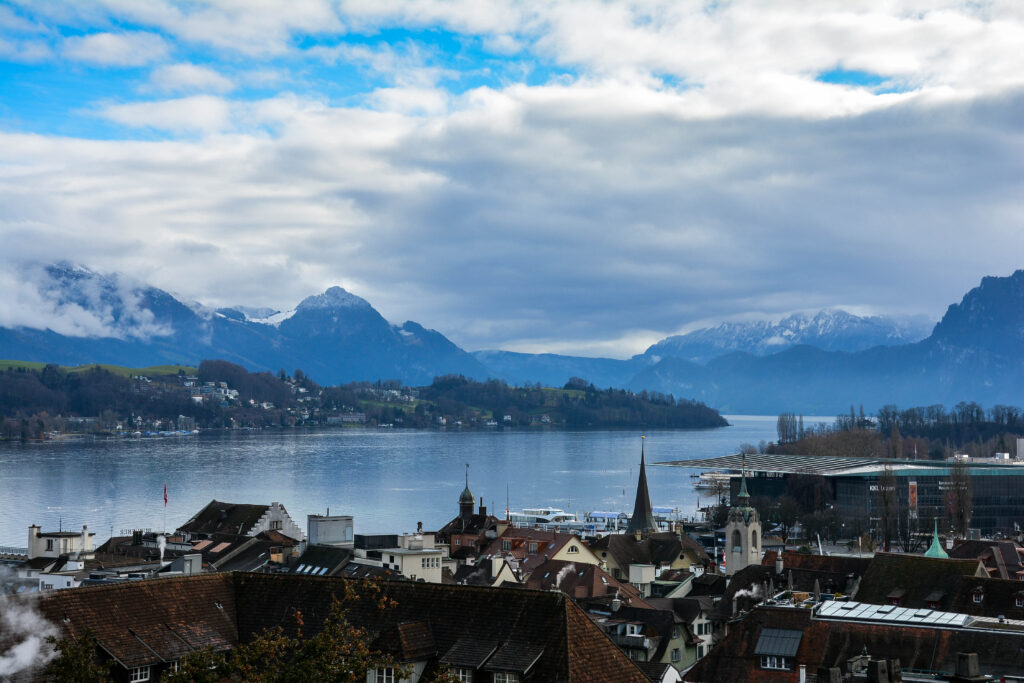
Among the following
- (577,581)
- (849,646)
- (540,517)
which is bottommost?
(540,517)

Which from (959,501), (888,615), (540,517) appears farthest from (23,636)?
(540,517)

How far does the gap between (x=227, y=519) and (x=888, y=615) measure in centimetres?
6344

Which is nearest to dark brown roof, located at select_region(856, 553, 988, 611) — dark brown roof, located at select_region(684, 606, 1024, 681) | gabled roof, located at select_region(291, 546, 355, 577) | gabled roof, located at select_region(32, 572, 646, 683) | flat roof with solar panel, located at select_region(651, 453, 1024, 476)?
dark brown roof, located at select_region(684, 606, 1024, 681)

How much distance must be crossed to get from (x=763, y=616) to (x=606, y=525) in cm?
10665

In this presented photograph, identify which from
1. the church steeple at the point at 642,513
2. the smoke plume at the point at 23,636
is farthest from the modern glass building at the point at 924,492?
the smoke plume at the point at 23,636

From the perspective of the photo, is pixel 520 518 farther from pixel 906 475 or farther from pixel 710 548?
pixel 906 475

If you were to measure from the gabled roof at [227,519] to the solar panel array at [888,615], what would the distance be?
57.6m

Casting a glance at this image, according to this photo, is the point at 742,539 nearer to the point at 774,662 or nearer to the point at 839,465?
the point at 774,662

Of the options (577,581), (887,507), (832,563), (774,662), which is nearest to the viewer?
(774,662)

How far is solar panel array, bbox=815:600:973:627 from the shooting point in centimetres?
3753

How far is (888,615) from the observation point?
3881 cm

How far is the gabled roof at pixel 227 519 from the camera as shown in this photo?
91.1 meters

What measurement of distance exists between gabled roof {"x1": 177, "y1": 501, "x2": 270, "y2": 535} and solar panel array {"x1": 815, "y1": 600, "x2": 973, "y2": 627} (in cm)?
5764

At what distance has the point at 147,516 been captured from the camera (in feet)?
434
